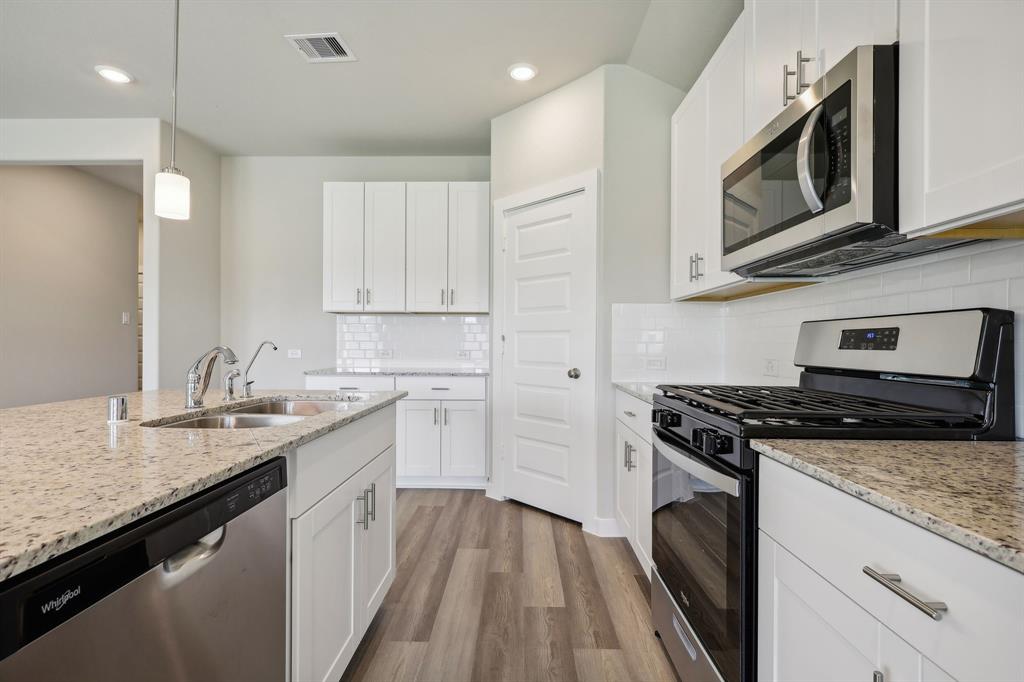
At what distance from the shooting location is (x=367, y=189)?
3.89m

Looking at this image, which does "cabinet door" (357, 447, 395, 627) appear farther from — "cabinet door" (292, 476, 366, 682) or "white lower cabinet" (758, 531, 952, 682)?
"white lower cabinet" (758, 531, 952, 682)

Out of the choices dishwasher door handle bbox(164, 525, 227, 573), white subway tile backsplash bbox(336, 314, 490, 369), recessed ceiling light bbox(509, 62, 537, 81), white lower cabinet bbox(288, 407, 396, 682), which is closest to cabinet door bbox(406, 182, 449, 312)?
white subway tile backsplash bbox(336, 314, 490, 369)

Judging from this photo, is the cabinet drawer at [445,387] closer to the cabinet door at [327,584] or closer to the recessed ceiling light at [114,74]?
the cabinet door at [327,584]

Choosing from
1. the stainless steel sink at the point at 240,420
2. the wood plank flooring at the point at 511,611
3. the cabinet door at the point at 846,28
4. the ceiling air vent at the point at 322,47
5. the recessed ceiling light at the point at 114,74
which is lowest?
the wood plank flooring at the point at 511,611

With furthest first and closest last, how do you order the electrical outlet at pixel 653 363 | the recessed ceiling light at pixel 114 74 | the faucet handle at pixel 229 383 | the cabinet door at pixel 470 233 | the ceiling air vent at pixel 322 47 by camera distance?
the cabinet door at pixel 470 233
the recessed ceiling light at pixel 114 74
the electrical outlet at pixel 653 363
the ceiling air vent at pixel 322 47
the faucet handle at pixel 229 383

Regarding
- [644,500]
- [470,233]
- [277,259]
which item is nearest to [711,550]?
[644,500]

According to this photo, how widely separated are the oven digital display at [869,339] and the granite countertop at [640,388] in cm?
67

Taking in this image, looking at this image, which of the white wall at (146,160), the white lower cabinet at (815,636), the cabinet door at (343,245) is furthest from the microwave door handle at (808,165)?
the white wall at (146,160)

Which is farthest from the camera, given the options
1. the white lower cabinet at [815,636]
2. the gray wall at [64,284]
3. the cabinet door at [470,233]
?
the gray wall at [64,284]

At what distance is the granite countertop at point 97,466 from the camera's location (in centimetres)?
57

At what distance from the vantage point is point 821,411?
1196mm

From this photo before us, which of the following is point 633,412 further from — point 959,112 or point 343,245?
point 343,245

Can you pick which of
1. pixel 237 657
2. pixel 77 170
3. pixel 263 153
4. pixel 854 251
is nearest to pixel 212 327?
pixel 263 153

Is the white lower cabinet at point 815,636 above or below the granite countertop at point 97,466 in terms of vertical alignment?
below
